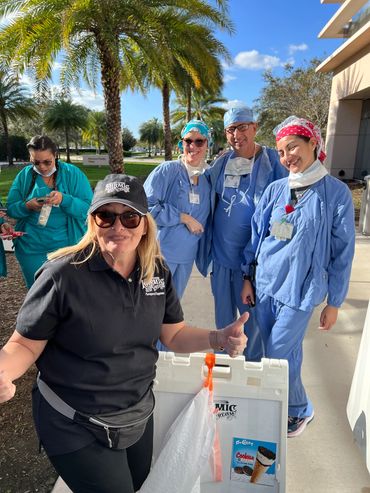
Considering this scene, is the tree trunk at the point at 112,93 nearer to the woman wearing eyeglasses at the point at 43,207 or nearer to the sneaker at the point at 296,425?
the woman wearing eyeglasses at the point at 43,207

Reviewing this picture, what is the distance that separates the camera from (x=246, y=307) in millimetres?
2885

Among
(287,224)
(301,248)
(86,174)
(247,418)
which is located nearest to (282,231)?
(287,224)

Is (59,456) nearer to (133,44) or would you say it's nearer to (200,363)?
(200,363)

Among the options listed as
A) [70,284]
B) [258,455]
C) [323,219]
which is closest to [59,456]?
[70,284]

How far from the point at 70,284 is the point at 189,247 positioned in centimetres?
158

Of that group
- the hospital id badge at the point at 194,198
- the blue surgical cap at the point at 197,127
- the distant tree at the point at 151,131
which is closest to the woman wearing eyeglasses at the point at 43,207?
the hospital id badge at the point at 194,198

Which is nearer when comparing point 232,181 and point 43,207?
point 232,181

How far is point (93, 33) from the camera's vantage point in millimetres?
8273

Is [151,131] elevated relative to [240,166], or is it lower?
elevated

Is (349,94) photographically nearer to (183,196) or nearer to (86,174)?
(183,196)

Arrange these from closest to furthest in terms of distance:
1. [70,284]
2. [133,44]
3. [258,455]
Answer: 1. [70,284]
2. [258,455]
3. [133,44]

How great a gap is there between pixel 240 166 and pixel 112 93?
7.94 m

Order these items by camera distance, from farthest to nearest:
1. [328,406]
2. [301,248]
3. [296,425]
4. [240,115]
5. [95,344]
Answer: [240,115]
[328,406]
[296,425]
[301,248]
[95,344]

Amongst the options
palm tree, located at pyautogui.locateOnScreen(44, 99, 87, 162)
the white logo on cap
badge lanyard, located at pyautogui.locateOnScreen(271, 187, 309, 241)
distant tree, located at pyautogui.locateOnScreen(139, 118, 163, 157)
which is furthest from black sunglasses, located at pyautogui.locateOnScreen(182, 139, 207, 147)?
distant tree, located at pyautogui.locateOnScreen(139, 118, 163, 157)
